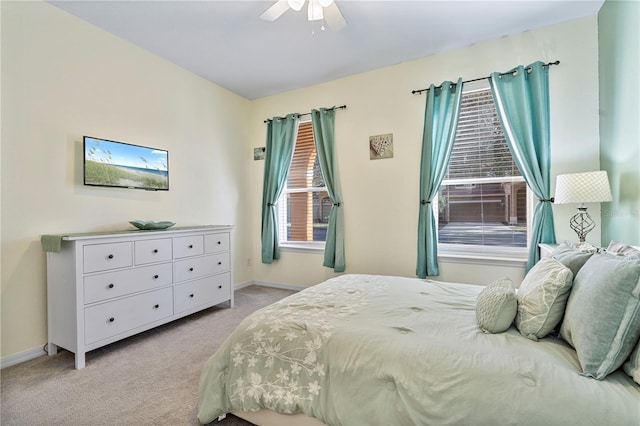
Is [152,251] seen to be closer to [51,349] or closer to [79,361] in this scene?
[79,361]

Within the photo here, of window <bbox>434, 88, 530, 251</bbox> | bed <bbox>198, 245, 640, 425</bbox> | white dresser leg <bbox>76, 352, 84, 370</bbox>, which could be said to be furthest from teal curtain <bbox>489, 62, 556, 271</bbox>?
white dresser leg <bbox>76, 352, 84, 370</bbox>

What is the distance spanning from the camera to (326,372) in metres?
1.23

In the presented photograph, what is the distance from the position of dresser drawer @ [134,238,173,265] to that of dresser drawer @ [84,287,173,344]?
0.96ft

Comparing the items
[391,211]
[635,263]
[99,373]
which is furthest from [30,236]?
[635,263]

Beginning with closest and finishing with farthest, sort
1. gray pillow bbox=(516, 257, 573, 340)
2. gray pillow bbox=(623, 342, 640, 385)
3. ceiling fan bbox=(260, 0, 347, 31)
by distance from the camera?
gray pillow bbox=(623, 342, 640, 385) < gray pillow bbox=(516, 257, 573, 340) < ceiling fan bbox=(260, 0, 347, 31)

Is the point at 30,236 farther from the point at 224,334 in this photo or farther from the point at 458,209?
the point at 458,209

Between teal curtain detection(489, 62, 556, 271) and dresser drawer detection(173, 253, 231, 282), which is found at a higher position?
teal curtain detection(489, 62, 556, 271)

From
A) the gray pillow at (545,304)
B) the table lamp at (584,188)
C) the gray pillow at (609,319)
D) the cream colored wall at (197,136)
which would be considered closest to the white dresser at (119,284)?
the cream colored wall at (197,136)

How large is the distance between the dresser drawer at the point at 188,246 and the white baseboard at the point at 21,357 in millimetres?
1177

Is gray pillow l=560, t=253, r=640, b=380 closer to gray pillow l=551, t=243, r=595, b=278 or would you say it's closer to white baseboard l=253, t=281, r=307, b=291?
gray pillow l=551, t=243, r=595, b=278

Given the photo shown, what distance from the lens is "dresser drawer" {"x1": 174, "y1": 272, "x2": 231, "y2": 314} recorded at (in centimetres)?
278

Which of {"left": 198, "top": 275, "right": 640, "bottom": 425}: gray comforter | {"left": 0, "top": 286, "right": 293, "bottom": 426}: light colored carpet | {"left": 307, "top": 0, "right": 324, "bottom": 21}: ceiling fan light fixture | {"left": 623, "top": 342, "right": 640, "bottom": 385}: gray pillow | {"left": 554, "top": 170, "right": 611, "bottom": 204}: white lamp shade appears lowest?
{"left": 0, "top": 286, "right": 293, "bottom": 426}: light colored carpet

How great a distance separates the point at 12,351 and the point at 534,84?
16.0 ft

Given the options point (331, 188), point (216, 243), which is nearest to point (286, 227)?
point (331, 188)
